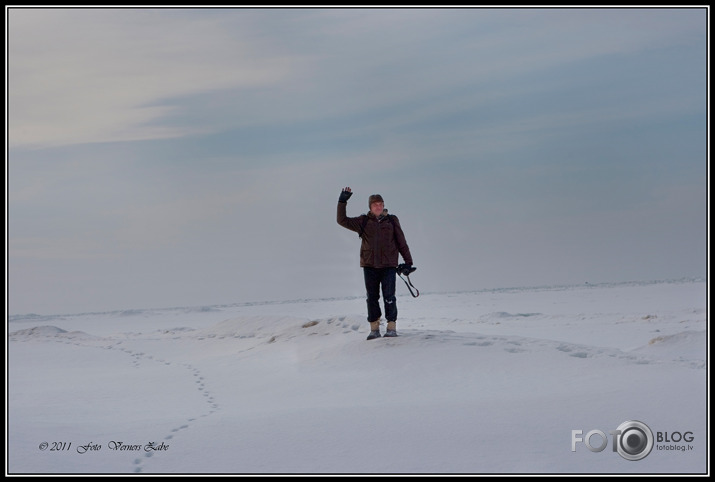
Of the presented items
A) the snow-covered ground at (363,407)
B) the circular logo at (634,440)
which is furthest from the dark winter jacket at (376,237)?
the circular logo at (634,440)

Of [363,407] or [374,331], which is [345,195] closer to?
[374,331]

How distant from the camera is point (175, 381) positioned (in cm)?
912

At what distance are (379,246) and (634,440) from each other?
4.64 m

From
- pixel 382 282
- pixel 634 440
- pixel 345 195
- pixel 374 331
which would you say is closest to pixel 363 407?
pixel 634 440

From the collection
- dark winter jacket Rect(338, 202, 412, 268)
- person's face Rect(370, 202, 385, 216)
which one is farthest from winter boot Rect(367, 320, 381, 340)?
person's face Rect(370, 202, 385, 216)

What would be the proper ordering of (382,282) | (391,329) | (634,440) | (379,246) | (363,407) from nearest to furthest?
(634,440)
(363,407)
(379,246)
(382,282)
(391,329)

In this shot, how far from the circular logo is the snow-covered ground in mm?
24

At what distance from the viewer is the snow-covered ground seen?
4.78 m

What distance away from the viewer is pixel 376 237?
9039 millimetres

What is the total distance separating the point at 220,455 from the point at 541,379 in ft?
12.0

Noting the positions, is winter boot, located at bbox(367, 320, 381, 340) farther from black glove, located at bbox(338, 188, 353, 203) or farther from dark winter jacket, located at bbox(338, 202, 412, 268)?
black glove, located at bbox(338, 188, 353, 203)

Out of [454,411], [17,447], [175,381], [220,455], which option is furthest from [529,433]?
[175,381]

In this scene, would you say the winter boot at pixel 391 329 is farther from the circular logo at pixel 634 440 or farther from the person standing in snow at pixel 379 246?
the circular logo at pixel 634 440

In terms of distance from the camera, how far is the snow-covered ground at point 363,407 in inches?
188
